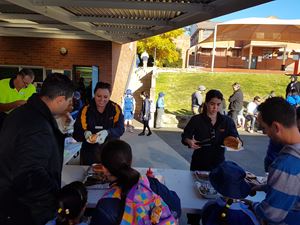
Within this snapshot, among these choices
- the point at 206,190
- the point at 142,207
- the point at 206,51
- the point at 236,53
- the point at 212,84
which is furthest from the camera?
the point at 206,51

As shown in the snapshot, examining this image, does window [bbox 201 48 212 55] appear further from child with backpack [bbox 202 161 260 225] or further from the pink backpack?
the pink backpack

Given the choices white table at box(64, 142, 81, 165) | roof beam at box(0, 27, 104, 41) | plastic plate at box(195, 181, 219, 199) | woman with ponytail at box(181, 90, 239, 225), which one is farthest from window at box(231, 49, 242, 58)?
plastic plate at box(195, 181, 219, 199)

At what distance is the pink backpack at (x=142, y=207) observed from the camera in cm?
185

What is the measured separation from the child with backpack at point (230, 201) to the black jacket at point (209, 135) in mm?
1316

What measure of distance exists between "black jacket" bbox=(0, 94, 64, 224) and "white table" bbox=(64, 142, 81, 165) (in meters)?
1.58

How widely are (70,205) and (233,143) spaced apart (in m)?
1.99

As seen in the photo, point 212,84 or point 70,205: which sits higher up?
Answer: point 70,205

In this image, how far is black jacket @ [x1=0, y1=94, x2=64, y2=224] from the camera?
1882mm

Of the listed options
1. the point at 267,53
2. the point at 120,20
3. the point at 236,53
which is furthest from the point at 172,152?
the point at 236,53

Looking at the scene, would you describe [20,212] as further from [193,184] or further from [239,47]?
[239,47]

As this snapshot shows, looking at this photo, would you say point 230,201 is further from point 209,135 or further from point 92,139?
point 92,139

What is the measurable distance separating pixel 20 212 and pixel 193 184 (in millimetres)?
1674

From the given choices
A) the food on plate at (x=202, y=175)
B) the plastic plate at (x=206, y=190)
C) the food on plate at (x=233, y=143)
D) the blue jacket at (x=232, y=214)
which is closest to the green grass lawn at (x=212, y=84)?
the food on plate at (x=233, y=143)

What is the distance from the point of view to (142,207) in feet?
6.09
